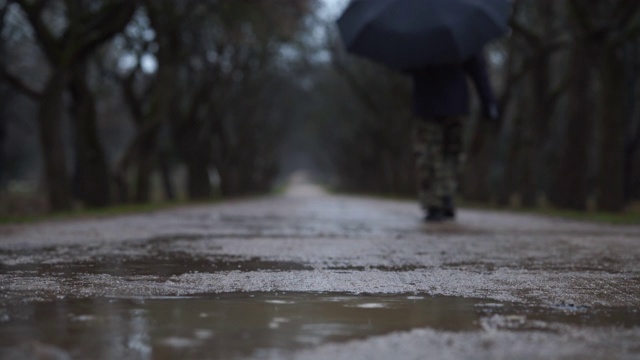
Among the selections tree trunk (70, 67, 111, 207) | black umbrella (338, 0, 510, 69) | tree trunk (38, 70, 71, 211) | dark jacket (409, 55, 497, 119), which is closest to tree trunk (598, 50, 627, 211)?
black umbrella (338, 0, 510, 69)

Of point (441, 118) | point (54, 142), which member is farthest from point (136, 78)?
point (441, 118)

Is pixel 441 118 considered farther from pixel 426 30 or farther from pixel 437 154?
pixel 426 30

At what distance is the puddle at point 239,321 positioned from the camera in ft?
8.56

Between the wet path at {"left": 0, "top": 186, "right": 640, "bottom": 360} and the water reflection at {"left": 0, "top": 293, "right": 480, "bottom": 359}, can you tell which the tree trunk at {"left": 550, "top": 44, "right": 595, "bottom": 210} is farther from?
the water reflection at {"left": 0, "top": 293, "right": 480, "bottom": 359}

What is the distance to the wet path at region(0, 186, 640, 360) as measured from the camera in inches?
105

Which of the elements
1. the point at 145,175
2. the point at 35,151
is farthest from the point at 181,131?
the point at 35,151

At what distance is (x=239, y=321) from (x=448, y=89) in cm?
697

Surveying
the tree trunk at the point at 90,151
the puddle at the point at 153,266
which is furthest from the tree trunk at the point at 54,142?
the puddle at the point at 153,266

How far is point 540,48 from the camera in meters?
21.1

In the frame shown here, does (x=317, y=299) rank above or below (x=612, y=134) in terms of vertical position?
below

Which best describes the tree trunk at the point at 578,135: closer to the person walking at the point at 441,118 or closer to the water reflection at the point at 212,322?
the person walking at the point at 441,118

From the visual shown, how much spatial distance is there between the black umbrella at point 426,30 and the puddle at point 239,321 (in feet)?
19.7

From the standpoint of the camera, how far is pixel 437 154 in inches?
389

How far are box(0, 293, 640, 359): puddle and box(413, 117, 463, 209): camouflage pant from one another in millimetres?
6227
